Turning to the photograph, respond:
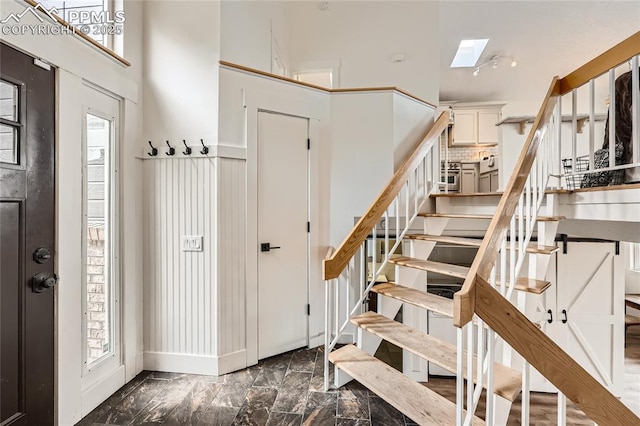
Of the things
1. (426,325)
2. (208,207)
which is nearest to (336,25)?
(208,207)

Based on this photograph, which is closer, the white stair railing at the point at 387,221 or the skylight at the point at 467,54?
the white stair railing at the point at 387,221

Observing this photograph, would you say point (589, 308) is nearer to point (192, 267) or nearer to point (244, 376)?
point (244, 376)

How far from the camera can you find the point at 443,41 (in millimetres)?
4398

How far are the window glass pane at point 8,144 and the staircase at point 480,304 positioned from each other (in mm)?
1852

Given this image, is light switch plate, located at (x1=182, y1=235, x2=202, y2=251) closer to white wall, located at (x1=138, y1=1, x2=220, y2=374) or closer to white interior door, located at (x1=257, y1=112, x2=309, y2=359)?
white wall, located at (x1=138, y1=1, x2=220, y2=374)

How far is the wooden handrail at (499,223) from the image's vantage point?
110 centimetres

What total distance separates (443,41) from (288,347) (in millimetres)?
4722

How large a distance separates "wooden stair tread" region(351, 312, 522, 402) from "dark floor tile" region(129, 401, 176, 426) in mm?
1401

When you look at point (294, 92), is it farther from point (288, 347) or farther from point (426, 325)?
point (426, 325)

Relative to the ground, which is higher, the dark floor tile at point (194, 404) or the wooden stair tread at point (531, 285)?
the wooden stair tread at point (531, 285)

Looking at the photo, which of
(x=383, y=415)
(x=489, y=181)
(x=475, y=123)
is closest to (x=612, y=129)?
(x=383, y=415)

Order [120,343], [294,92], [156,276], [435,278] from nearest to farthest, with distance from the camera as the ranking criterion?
[120,343]
[156,276]
[294,92]
[435,278]

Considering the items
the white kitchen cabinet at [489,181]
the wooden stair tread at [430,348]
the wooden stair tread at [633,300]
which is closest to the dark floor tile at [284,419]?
the wooden stair tread at [430,348]

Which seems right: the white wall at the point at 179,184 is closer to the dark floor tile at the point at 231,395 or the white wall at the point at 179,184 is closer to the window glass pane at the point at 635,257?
the dark floor tile at the point at 231,395
